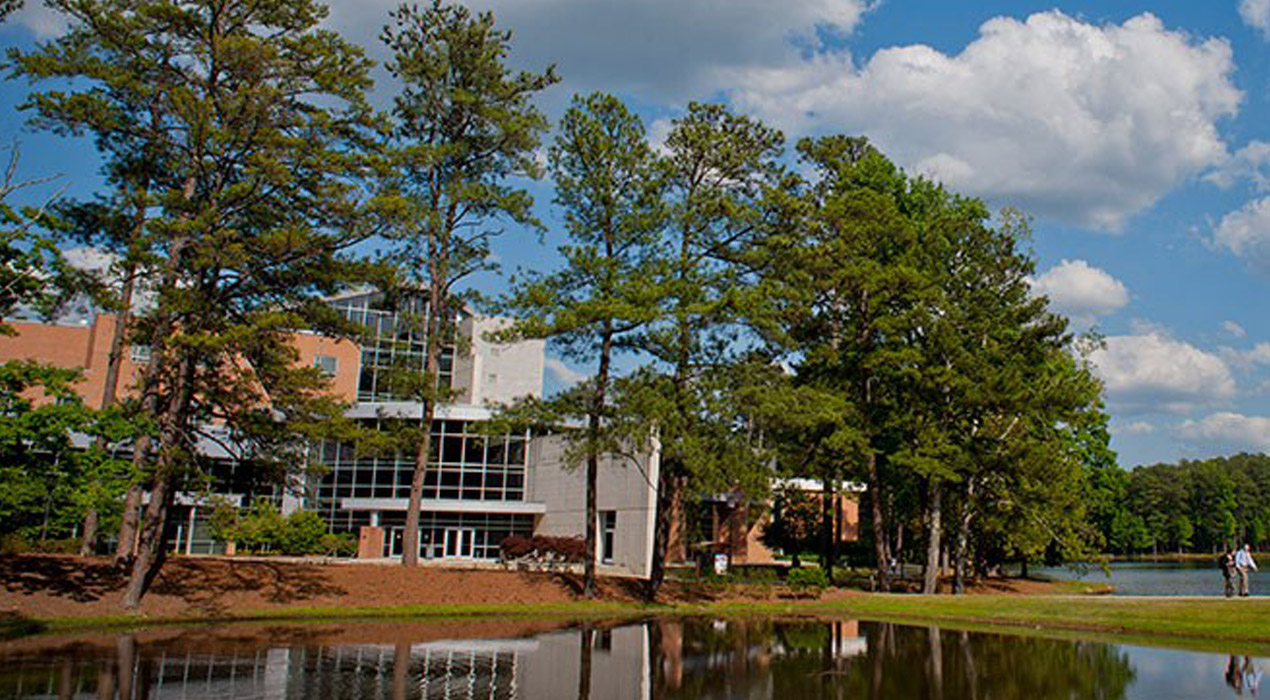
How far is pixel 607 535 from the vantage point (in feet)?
163

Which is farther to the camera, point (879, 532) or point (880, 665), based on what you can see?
point (879, 532)

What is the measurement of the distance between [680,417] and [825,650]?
30.8 ft

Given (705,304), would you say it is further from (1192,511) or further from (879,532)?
(1192,511)

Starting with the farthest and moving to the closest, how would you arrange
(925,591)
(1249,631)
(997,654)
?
(925,591) → (1249,631) → (997,654)

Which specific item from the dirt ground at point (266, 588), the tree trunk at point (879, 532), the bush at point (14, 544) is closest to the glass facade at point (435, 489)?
the dirt ground at point (266, 588)

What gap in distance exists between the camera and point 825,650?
64.0 feet

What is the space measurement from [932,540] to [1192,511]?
3439 inches

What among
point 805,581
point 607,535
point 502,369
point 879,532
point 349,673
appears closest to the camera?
point 349,673

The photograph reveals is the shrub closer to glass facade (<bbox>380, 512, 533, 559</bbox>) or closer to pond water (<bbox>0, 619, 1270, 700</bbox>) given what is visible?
glass facade (<bbox>380, 512, 533, 559</bbox>)

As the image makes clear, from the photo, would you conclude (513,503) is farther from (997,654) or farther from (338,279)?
(997,654)

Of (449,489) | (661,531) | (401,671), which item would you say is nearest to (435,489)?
(449,489)

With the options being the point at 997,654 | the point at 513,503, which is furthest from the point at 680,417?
the point at 513,503

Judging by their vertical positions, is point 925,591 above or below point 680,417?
below

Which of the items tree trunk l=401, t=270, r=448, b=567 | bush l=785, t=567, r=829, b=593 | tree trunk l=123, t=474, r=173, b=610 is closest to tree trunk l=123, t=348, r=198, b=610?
tree trunk l=123, t=474, r=173, b=610
